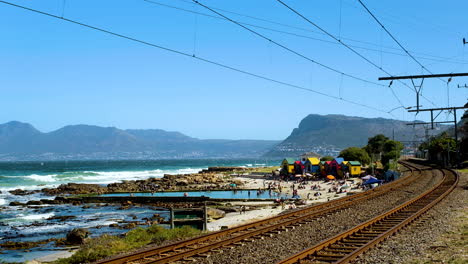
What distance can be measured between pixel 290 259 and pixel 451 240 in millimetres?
A: 6375

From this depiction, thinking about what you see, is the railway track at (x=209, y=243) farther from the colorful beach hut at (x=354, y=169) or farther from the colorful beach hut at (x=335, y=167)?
the colorful beach hut at (x=335, y=167)

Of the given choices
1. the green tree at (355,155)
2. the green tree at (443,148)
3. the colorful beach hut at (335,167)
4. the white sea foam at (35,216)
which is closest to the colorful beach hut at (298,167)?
the colorful beach hut at (335,167)

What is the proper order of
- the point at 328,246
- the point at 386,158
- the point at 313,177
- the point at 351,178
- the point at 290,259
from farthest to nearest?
the point at 386,158, the point at 313,177, the point at 351,178, the point at 328,246, the point at 290,259

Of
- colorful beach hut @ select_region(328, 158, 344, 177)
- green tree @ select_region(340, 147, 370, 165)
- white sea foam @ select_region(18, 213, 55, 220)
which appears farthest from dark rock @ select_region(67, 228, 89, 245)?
green tree @ select_region(340, 147, 370, 165)

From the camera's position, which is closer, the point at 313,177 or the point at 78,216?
the point at 78,216

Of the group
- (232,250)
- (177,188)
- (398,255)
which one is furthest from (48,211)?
(398,255)

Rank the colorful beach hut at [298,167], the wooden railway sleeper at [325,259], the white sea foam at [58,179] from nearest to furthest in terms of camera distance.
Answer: the wooden railway sleeper at [325,259]
the colorful beach hut at [298,167]
the white sea foam at [58,179]

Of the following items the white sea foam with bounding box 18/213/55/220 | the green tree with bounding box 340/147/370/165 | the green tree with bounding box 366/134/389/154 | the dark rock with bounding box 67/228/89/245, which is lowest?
the white sea foam with bounding box 18/213/55/220

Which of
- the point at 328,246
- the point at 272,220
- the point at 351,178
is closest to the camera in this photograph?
the point at 328,246

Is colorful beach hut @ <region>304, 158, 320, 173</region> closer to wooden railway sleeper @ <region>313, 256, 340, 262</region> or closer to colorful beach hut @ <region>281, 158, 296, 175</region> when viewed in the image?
colorful beach hut @ <region>281, 158, 296, 175</region>

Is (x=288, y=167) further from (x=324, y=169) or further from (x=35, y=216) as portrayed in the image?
(x=35, y=216)

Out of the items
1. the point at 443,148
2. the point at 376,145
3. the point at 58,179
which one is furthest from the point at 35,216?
the point at 376,145

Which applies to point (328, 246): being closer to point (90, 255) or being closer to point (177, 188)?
point (90, 255)

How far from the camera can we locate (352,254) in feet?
41.3
